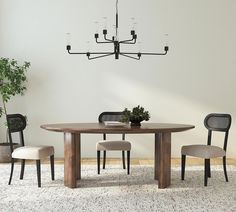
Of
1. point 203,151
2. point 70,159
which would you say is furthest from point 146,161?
point 70,159

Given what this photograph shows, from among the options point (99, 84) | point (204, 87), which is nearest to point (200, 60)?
point (204, 87)

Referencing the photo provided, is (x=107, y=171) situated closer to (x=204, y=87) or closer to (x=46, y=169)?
(x=46, y=169)

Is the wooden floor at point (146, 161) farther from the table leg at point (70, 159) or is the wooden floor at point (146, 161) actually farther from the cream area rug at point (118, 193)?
the table leg at point (70, 159)

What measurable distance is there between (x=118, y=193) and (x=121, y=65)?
2966 mm

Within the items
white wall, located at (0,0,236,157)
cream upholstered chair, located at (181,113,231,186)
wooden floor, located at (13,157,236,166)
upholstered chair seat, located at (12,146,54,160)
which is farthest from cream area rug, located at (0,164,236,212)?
white wall, located at (0,0,236,157)

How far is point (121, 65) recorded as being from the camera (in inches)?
263

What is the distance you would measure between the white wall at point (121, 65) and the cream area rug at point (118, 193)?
1579 millimetres

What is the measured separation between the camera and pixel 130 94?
6.69 meters

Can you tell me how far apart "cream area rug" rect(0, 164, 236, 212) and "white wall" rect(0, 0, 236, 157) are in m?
1.58

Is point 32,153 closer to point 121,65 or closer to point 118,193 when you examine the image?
point 118,193

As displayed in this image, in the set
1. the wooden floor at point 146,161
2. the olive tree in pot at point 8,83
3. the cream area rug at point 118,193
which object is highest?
the olive tree in pot at point 8,83

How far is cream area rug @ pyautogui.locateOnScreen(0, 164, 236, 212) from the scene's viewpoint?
12.1 feet

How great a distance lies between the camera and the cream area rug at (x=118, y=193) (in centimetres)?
368

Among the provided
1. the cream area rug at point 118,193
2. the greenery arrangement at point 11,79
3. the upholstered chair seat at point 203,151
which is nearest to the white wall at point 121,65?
the greenery arrangement at point 11,79
